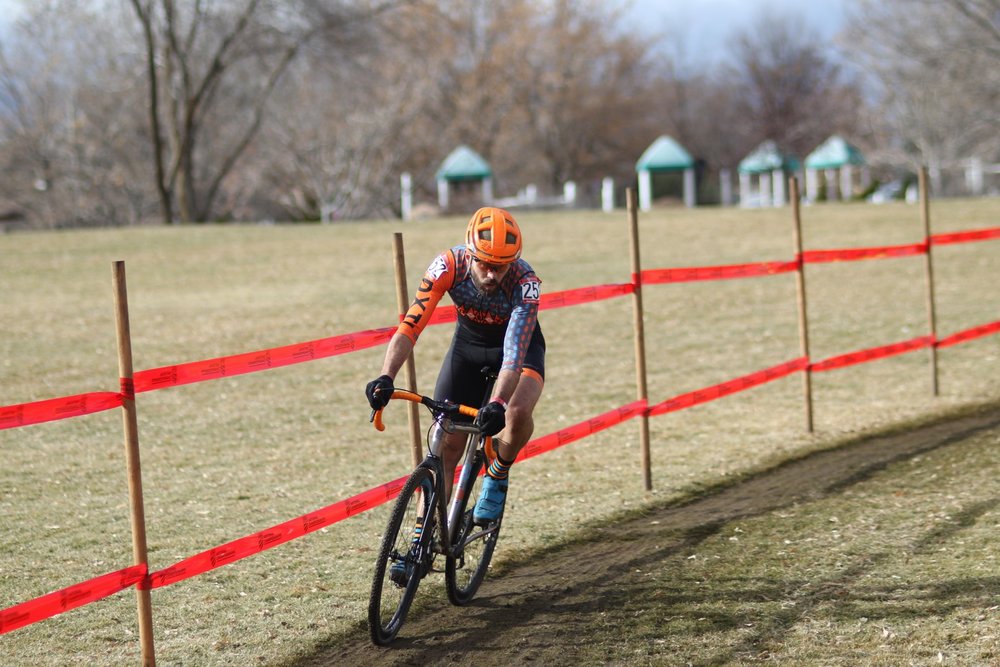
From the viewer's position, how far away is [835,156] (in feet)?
166

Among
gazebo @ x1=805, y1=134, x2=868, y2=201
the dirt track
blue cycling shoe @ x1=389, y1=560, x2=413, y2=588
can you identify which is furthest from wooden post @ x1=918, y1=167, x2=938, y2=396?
gazebo @ x1=805, y1=134, x2=868, y2=201

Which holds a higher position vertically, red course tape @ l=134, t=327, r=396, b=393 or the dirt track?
red course tape @ l=134, t=327, r=396, b=393

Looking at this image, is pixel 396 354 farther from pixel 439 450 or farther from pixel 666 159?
pixel 666 159

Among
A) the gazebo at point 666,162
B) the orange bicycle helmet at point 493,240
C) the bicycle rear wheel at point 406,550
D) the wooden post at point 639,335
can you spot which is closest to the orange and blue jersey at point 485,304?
the orange bicycle helmet at point 493,240

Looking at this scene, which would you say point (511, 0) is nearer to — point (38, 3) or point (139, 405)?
point (38, 3)

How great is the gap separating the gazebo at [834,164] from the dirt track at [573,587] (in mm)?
43394

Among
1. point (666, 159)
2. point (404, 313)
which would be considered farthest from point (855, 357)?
point (666, 159)

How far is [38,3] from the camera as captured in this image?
43.3 m

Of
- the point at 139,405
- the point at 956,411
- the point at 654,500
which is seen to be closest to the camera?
the point at 654,500

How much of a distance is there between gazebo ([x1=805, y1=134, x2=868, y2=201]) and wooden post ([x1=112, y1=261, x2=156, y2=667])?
4779 cm

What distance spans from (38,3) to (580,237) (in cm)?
2726

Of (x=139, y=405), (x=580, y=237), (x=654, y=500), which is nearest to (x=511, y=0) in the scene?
(x=580, y=237)

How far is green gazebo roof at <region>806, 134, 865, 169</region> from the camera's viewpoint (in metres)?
49.9

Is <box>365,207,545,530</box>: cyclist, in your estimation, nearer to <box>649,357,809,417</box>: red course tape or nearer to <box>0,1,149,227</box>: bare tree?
<box>649,357,809,417</box>: red course tape
